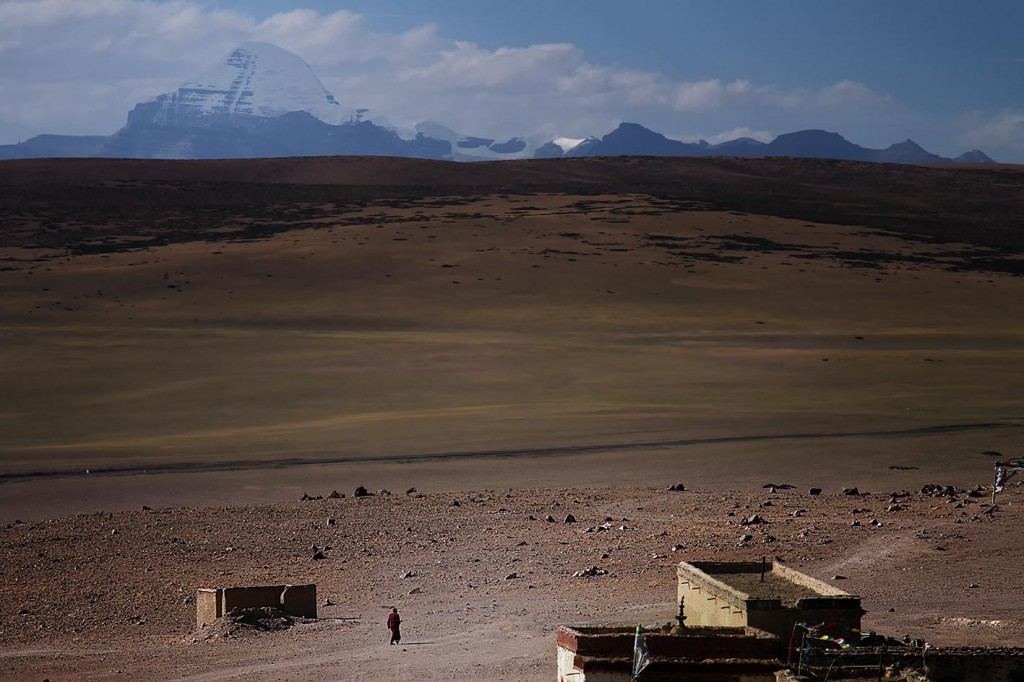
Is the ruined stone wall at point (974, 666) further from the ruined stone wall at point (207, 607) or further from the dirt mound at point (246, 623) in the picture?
the ruined stone wall at point (207, 607)

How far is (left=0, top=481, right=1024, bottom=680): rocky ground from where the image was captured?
18.1m

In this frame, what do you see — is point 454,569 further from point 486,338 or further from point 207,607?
Result: point 486,338

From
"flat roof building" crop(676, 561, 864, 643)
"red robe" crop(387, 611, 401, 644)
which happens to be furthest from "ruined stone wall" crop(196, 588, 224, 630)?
"flat roof building" crop(676, 561, 864, 643)

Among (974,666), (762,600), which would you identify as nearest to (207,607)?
(762,600)

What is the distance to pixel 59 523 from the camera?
85.4 feet

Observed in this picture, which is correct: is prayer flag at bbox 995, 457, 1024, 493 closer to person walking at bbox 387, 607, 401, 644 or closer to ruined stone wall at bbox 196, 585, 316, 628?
person walking at bbox 387, 607, 401, 644

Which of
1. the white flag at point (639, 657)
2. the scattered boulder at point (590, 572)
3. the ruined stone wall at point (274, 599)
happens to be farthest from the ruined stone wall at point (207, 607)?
the white flag at point (639, 657)

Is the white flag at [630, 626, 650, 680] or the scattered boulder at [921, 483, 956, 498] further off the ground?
the white flag at [630, 626, 650, 680]

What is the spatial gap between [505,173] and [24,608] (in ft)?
301

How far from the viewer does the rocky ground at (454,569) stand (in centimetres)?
1811

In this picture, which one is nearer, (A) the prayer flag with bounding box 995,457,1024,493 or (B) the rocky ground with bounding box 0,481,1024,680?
(B) the rocky ground with bounding box 0,481,1024,680

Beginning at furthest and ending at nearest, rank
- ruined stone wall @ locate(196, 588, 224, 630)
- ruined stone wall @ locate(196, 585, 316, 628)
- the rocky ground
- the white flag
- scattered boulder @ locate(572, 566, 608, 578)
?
scattered boulder @ locate(572, 566, 608, 578), ruined stone wall @ locate(196, 585, 316, 628), ruined stone wall @ locate(196, 588, 224, 630), the rocky ground, the white flag

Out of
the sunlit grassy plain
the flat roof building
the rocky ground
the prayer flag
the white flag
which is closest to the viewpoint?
the white flag

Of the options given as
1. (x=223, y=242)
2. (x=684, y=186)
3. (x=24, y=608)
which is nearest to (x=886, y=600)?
(x=24, y=608)
